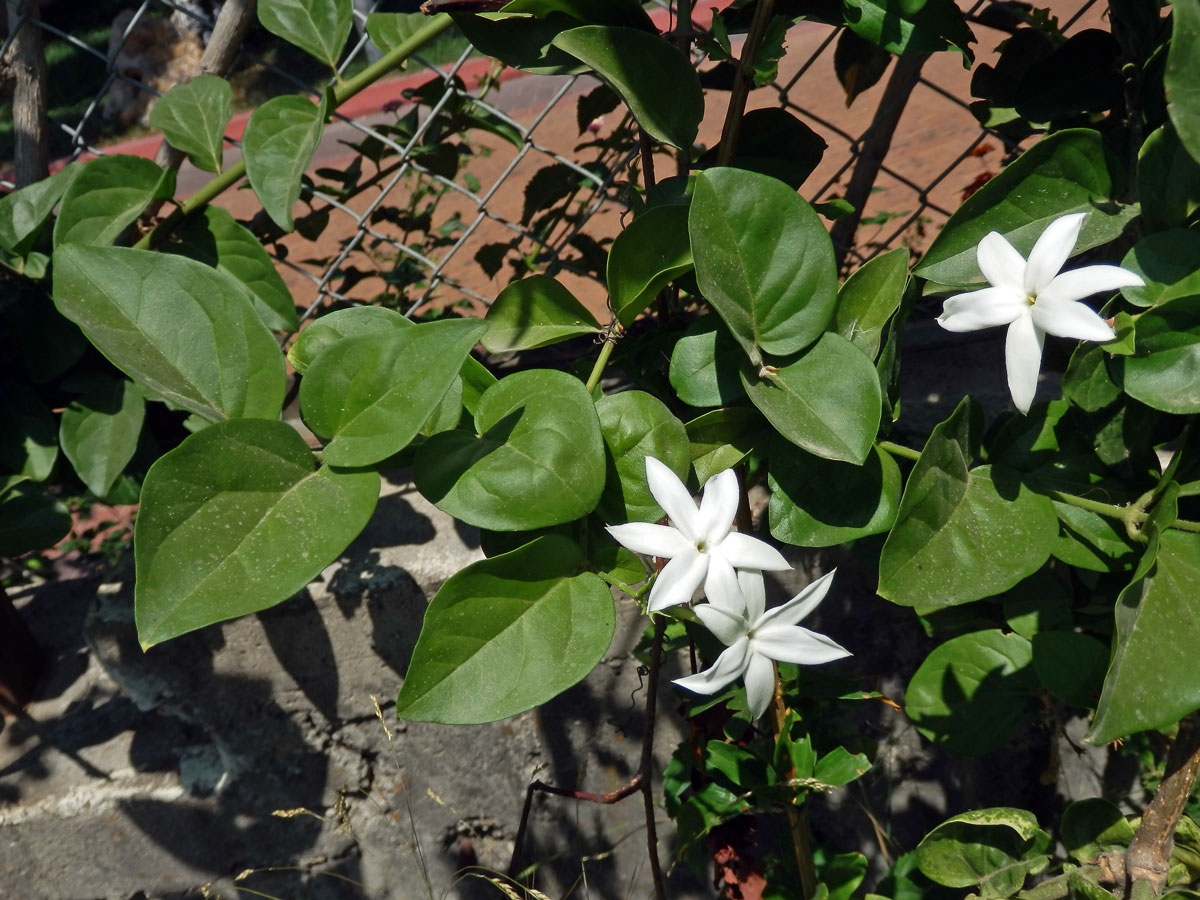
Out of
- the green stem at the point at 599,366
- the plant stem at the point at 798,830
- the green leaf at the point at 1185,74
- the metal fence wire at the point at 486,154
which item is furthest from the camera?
the metal fence wire at the point at 486,154

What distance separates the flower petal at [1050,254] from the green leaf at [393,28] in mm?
867

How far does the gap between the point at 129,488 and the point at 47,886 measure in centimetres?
76

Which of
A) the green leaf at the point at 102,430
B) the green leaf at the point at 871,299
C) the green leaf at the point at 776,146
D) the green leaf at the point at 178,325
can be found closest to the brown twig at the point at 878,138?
the green leaf at the point at 776,146

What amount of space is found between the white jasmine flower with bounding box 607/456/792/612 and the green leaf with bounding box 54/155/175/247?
829 mm

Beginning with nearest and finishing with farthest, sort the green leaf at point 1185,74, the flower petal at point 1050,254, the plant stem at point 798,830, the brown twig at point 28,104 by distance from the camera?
the green leaf at point 1185,74
the flower petal at point 1050,254
the plant stem at point 798,830
the brown twig at point 28,104

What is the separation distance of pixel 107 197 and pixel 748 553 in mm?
978

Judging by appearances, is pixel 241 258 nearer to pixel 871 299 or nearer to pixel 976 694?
pixel 871 299

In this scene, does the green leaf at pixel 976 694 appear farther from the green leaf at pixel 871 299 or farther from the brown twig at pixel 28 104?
the brown twig at pixel 28 104

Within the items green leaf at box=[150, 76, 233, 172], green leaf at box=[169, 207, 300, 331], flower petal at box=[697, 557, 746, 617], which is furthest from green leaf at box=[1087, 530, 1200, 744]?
green leaf at box=[150, 76, 233, 172]

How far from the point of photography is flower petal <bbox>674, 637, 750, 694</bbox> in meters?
0.77

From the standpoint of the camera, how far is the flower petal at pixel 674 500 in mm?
758

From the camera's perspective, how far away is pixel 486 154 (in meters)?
2.59

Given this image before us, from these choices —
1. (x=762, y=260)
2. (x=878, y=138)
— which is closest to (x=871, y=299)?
(x=762, y=260)

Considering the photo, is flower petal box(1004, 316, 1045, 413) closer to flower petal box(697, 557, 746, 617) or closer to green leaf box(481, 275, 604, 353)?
flower petal box(697, 557, 746, 617)
